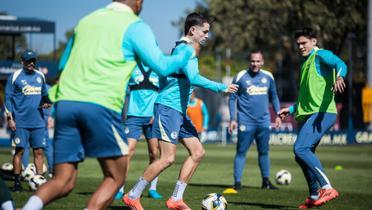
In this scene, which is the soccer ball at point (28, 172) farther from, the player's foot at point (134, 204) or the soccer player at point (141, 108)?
the player's foot at point (134, 204)

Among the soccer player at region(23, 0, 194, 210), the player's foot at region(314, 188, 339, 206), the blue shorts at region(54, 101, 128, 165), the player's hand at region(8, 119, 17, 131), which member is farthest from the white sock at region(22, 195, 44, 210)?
the player's hand at region(8, 119, 17, 131)

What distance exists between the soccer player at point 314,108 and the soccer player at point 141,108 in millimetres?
2329

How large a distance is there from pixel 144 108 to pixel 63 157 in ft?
17.9

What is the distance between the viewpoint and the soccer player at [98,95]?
21.0ft

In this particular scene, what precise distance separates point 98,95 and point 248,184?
8973mm

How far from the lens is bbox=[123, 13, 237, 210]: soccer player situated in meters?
9.57

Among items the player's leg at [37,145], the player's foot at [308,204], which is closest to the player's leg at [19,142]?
the player's leg at [37,145]

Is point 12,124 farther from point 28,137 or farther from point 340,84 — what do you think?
point 340,84

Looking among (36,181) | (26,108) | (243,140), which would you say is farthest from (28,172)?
(243,140)

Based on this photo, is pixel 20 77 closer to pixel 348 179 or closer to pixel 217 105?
pixel 348 179

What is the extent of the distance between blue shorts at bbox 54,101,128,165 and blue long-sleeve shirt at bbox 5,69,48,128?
779cm

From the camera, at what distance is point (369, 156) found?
24188mm

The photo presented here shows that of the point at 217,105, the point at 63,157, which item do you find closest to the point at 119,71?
the point at 63,157

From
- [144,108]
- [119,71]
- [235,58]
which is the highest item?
[119,71]
